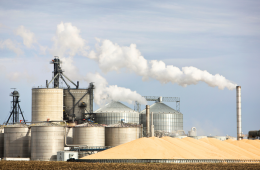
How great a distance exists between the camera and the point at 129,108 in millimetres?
101188

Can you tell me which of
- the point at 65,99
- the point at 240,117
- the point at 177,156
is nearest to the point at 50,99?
the point at 65,99

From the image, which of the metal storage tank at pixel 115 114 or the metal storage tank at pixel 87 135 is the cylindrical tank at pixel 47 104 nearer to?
the metal storage tank at pixel 87 135

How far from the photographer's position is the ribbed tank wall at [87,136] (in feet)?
271

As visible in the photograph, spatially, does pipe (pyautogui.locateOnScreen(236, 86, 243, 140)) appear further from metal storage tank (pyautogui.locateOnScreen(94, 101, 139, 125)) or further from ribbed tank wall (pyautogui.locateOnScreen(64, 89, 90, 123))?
ribbed tank wall (pyautogui.locateOnScreen(64, 89, 90, 123))

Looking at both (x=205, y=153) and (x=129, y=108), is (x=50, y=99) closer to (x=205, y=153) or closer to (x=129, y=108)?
(x=129, y=108)

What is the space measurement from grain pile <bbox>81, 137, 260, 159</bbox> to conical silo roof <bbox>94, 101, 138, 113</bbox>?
19.1 metres

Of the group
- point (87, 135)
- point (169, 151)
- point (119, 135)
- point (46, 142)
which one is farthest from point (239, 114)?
point (46, 142)

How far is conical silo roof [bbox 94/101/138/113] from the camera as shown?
98875mm

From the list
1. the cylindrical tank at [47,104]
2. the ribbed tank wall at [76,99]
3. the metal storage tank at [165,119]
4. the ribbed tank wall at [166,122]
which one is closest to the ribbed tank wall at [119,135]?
the cylindrical tank at [47,104]

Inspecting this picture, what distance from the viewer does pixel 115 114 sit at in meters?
97.2

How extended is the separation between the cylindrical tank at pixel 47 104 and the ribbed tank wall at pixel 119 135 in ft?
42.1

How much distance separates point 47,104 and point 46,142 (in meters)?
16.9

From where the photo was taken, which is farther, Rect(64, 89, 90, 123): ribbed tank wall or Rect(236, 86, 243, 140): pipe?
Rect(236, 86, 243, 140): pipe

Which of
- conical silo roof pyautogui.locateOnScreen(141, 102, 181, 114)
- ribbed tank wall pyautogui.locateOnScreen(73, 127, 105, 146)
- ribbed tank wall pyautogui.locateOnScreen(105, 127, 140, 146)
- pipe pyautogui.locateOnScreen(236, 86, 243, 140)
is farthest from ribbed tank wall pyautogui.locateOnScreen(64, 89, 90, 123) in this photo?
pipe pyautogui.locateOnScreen(236, 86, 243, 140)
